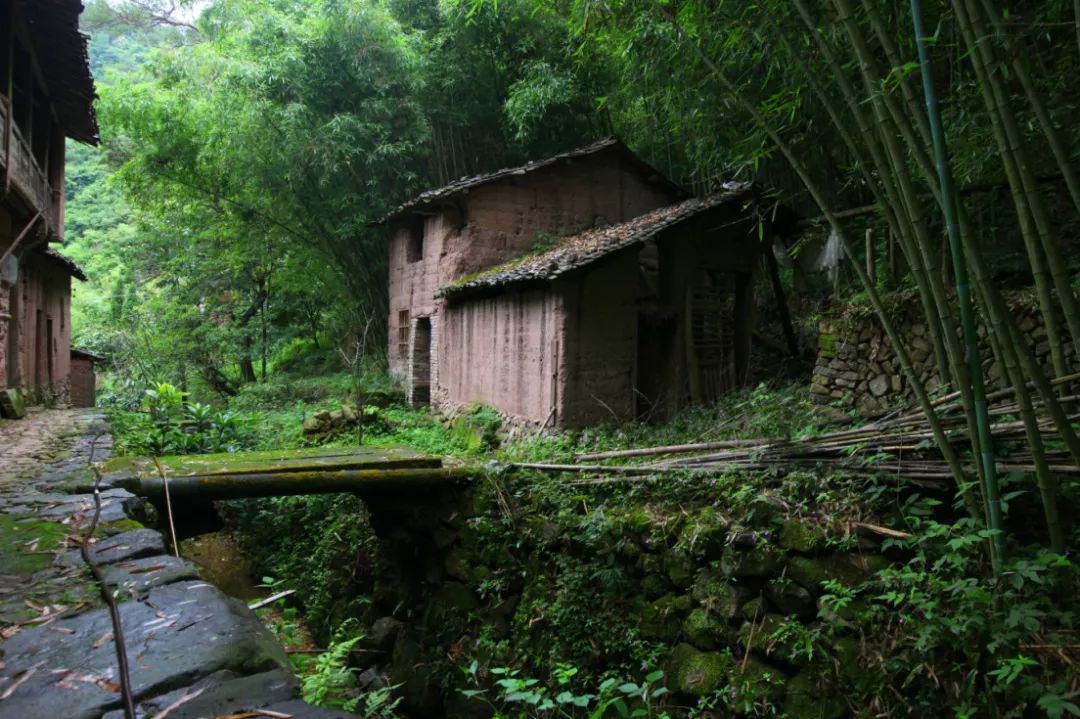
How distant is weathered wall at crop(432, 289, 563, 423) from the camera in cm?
841

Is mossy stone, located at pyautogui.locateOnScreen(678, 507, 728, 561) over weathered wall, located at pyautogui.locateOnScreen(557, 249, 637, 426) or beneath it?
beneath

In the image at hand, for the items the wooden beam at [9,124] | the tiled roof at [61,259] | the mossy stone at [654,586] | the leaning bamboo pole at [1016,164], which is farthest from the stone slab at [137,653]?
the tiled roof at [61,259]

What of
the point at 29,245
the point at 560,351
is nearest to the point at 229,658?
the point at 560,351

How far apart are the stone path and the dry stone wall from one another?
5818 millimetres

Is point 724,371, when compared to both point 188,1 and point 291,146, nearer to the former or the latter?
point 291,146

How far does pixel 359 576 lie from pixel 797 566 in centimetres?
520

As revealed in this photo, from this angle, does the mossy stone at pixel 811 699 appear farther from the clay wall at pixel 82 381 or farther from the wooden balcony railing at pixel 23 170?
the clay wall at pixel 82 381

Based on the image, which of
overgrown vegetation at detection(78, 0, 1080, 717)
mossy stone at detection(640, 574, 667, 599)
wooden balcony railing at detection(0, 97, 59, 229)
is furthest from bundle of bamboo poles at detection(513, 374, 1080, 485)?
wooden balcony railing at detection(0, 97, 59, 229)

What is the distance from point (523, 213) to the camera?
1182cm

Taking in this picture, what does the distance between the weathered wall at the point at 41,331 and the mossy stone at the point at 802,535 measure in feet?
35.3

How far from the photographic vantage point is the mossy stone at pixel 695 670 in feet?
12.3

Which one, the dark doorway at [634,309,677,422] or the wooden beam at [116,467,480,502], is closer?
the wooden beam at [116,467,480,502]

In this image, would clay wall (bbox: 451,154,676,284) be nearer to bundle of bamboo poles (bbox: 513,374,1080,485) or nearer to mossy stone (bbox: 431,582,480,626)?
mossy stone (bbox: 431,582,480,626)

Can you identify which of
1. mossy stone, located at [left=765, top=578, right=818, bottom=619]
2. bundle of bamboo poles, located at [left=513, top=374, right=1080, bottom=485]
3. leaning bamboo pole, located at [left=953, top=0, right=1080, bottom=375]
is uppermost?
leaning bamboo pole, located at [left=953, top=0, right=1080, bottom=375]
